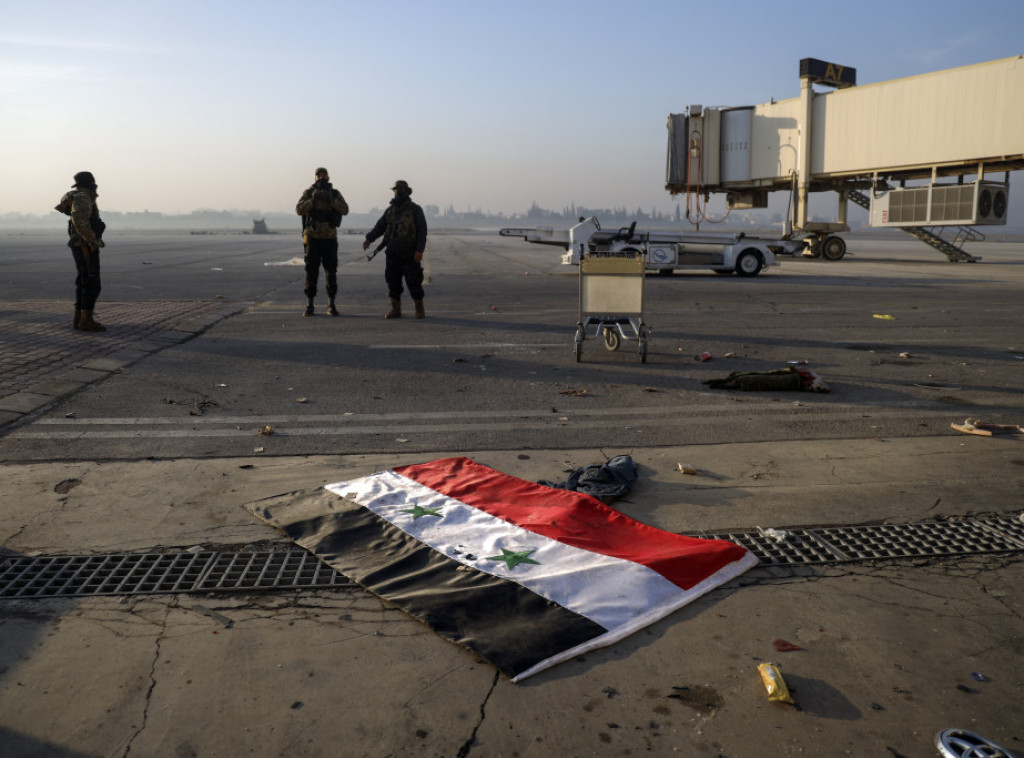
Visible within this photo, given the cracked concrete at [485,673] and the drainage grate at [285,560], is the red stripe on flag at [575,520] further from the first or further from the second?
the drainage grate at [285,560]

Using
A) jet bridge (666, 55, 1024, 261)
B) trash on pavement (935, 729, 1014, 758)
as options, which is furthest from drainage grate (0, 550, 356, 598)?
jet bridge (666, 55, 1024, 261)

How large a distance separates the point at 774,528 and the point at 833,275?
20632mm

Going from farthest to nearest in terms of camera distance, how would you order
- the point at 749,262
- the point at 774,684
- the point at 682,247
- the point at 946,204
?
the point at 946,204 < the point at 749,262 < the point at 682,247 < the point at 774,684

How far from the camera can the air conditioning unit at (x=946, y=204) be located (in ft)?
94.5

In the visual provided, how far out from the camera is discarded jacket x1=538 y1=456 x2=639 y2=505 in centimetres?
472

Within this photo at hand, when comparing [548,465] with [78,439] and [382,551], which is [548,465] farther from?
[78,439]

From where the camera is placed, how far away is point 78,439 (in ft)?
19.6

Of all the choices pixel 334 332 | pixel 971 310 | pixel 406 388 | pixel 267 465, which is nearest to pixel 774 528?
pixel 267 465

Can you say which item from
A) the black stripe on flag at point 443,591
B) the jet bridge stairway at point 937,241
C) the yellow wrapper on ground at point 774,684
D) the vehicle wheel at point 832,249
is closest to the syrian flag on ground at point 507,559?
the black stripe on flag at point 443,591

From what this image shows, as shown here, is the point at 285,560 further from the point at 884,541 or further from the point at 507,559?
the point at 884,541

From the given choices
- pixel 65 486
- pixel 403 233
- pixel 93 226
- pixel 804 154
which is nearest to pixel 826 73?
pixel 804 154

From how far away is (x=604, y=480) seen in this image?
4.89 meters

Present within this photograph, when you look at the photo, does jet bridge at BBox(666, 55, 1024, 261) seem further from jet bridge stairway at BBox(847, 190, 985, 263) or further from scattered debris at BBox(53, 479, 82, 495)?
scattered debris at BBox(53, 479, 82, 495)

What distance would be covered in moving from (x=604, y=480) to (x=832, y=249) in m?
32.3
